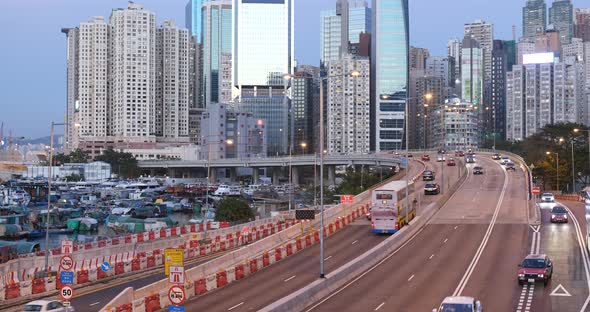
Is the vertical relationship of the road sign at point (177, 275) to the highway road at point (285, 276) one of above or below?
above

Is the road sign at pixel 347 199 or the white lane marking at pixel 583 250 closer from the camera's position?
the white lane marking at pixel 583 250

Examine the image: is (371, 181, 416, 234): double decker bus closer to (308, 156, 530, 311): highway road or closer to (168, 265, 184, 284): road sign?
(308, 156, 530, 311): highway road

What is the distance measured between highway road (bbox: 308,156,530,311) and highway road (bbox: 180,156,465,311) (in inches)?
89.4

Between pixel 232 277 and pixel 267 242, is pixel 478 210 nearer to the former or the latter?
pixel 267 242

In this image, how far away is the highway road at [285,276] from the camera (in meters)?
32.0

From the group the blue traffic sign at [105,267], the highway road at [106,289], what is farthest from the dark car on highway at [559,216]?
the blue traffic sign at [105,267]

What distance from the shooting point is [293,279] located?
37.9 meters

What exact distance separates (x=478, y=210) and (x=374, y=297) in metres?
35.1

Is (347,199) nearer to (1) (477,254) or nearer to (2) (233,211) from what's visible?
(2) (233,211)

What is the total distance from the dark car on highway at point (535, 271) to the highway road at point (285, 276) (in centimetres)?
971

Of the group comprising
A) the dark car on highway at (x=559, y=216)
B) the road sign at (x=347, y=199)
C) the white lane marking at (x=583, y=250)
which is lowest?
the white lane marking at (x=583, y=250)

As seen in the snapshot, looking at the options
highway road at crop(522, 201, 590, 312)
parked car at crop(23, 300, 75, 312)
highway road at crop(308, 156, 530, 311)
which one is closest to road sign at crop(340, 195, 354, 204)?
highway road at crop(308, 156, 530, 311)

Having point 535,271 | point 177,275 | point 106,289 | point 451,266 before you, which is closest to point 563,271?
point 535,271

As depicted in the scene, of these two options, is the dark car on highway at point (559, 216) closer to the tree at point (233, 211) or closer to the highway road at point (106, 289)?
the highway road at point (106, 289)
